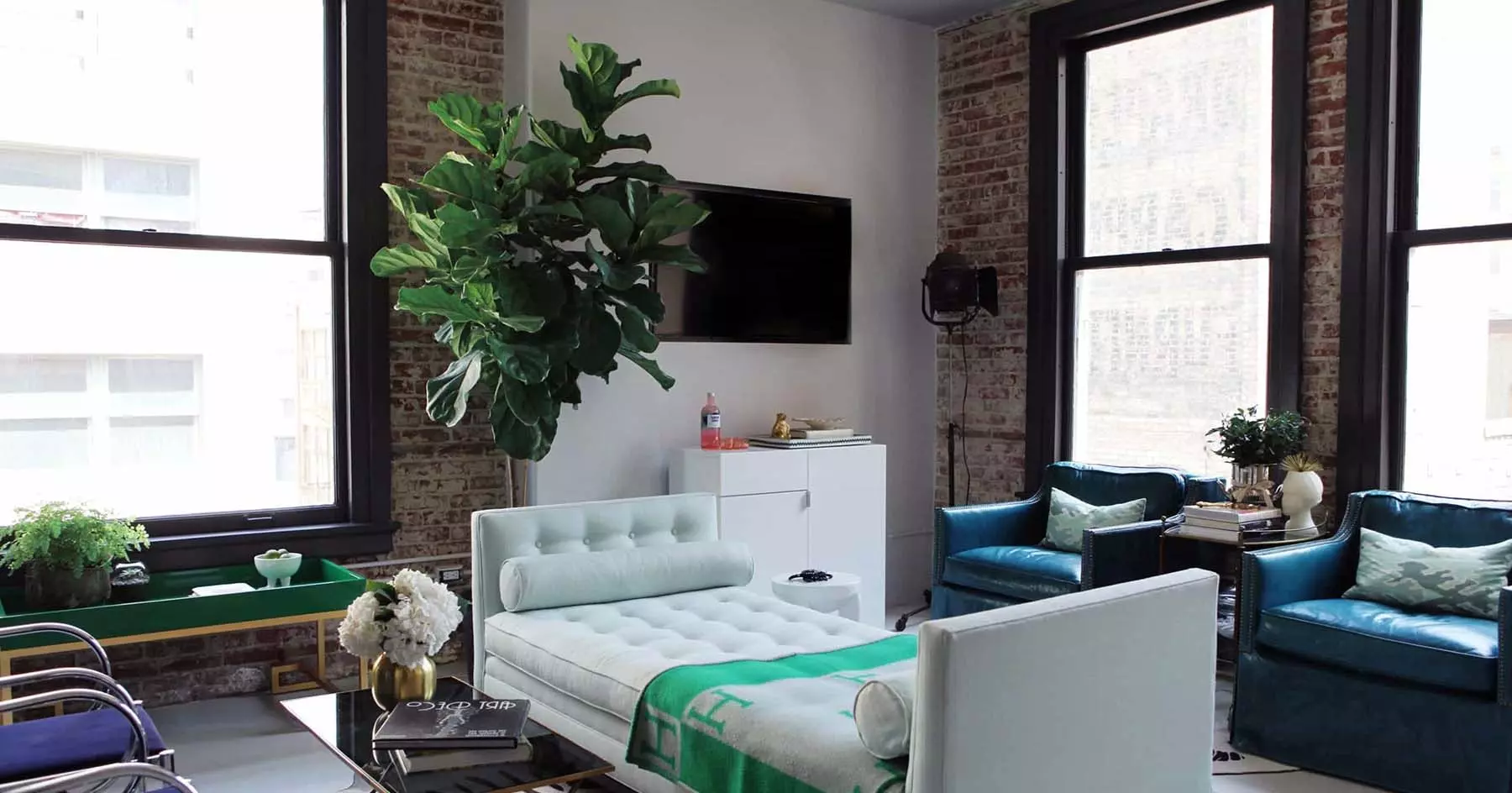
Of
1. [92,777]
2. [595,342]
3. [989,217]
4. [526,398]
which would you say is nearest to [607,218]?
[595,342]

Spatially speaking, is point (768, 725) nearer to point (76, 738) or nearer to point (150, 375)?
point (76, 738)

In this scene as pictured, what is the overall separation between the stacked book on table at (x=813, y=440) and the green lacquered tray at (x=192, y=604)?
6.62 feet

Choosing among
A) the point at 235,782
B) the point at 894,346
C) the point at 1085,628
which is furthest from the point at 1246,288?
the point at 235,782

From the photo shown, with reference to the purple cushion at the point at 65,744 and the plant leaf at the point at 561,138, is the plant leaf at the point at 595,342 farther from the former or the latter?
the purple cushion at the point at 65,744

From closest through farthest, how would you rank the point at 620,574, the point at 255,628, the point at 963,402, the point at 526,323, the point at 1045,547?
1. the point at 620,574
2. the point at 526,323
3. the point at 255,628
4. the point at 1045,547
5. the point at 963,402

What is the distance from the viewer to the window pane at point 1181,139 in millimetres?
Answer: 5293

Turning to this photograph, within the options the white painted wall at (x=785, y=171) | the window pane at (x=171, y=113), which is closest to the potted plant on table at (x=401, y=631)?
the white painted wall at (x=785, y=171)

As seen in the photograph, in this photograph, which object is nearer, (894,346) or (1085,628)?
(1085,628)

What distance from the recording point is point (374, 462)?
505 centimetres

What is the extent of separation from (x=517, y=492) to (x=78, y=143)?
7.31 ft

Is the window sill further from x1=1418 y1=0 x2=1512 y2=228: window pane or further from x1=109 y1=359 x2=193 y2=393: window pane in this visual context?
x1=1418 y1=0 x2=1512 y2=228: window pane

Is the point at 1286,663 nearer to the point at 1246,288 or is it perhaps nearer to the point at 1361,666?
the point at 1361,666

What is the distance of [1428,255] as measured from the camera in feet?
15.5

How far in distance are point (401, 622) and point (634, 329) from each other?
193 cm
